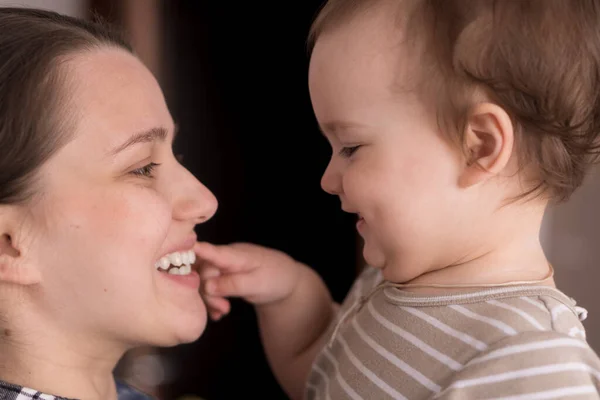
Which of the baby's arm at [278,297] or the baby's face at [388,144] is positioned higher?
the baby's face at [388,144]

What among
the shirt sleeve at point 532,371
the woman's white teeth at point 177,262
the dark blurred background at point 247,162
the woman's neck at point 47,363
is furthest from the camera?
the dark blurred background at point 247,162

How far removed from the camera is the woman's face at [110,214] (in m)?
0.84

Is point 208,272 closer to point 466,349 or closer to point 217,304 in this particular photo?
point 217,304

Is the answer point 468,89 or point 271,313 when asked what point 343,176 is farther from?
point 271,313

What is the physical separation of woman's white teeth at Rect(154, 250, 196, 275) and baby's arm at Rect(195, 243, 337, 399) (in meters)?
0.04

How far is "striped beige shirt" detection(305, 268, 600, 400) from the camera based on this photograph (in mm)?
777

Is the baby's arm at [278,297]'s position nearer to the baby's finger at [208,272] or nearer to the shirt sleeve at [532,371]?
the baby's finger at [208,272]

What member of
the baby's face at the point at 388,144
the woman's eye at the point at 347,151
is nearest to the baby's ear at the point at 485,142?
the baby's face at the point at 388,144

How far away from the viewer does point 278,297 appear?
1.16 meters

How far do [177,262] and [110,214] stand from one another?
164mm

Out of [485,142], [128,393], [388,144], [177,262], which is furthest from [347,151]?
[128,393]

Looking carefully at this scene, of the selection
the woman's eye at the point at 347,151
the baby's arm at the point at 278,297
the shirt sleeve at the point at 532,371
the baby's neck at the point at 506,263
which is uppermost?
the woman's eye at the point at 347,151

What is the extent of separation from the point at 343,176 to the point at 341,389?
0.95 ft

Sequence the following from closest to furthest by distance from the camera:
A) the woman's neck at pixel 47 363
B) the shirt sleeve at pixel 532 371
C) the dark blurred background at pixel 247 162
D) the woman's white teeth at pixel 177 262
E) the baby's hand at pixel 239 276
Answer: the shirt sleeve at pixel 532 371
the woman's neck at pixel 47 363
the woman's white teeth at pixel 177 262
the baby's hand at pixel 239 276
the dark blurred background at pixel 247 162
